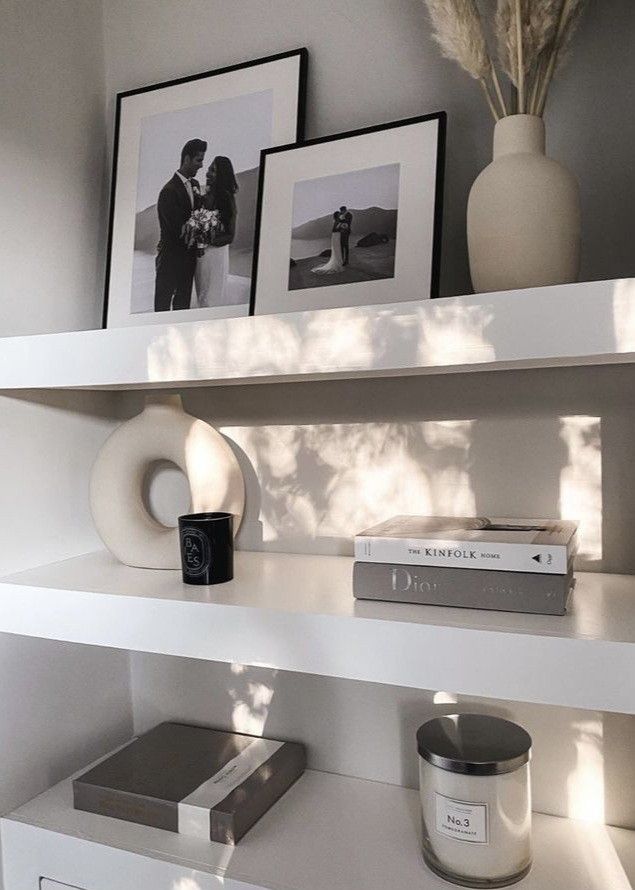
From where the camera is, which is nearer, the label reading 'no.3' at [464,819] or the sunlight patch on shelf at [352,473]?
the label reading 'no.3' at [464,819]

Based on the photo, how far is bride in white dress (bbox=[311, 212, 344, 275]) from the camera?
1152 mm

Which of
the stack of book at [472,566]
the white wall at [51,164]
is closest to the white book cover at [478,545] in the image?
the stack of book at [472,566]

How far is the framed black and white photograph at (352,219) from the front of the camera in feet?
3.60

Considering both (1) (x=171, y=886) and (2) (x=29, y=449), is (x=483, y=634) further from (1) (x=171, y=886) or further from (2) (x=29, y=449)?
(2) (x=29, y=449)

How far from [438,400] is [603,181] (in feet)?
1.27

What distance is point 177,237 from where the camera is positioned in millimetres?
1300

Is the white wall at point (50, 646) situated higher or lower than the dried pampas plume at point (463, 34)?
lower

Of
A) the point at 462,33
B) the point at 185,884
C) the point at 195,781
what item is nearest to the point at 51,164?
the point at 462,33

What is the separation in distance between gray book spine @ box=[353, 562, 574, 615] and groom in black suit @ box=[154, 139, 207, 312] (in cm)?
59

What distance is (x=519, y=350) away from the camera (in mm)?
846

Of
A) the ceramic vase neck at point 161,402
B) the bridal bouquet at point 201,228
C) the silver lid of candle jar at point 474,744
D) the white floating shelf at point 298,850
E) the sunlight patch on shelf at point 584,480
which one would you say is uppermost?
the bridal bouquet at point 201,228

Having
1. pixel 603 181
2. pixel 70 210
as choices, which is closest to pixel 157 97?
pixel 70 210

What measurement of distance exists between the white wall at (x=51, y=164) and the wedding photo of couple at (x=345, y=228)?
42cm

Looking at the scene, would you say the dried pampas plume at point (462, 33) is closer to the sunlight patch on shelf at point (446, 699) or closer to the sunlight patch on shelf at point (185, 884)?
the sunlight patch on shelf at point (446, 699)
